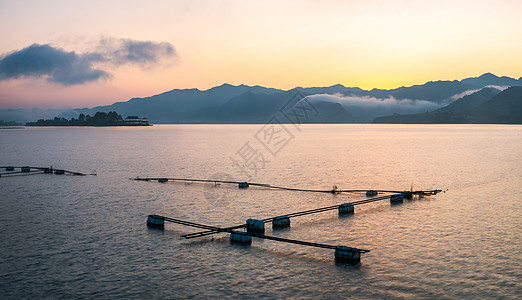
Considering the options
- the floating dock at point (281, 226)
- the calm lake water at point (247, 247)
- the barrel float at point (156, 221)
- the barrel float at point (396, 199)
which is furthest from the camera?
the barrel float at point (396, 199)

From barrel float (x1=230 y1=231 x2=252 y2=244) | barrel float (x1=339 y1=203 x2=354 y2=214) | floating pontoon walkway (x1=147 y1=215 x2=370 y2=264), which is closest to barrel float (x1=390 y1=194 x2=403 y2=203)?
barrel float (x1=339 y1=203 x2=354 y2=214)

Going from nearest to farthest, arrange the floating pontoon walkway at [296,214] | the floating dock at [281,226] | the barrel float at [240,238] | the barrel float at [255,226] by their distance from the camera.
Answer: the floating dock at [281,226] → the barrel float at [240,238] → the floating pontoon walkway at [296,214] → the barrel float at [255,226]

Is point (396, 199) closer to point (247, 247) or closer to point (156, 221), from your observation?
point (247, 247)

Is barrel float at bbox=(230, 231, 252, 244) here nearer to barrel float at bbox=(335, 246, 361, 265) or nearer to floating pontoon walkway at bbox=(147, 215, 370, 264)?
floating pontoon walkway at bbox=(147, 215, 370, 264)

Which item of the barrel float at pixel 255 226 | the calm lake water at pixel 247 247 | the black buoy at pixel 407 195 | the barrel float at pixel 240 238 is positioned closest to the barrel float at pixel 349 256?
the calm lake water at pixel 247 247

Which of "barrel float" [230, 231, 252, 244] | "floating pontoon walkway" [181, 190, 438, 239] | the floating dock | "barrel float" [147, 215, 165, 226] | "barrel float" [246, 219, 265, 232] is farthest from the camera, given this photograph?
"barrel float" [147, 215, 165, 226]

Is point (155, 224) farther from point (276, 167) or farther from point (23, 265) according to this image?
point (276, 167)

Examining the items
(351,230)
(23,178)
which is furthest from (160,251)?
(23,178)

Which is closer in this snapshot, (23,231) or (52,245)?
(52,245)

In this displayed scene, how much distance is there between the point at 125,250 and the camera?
1403 inches

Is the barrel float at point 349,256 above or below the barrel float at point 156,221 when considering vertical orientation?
below

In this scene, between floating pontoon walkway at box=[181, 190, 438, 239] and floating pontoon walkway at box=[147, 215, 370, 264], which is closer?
floating pontoon walkway at box=[147, 215, 370, 264]

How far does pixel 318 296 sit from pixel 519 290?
535 inches

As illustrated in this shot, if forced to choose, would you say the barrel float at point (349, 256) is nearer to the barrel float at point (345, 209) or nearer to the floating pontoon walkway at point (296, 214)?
the floating pontoon walkway at point (296, 214)
